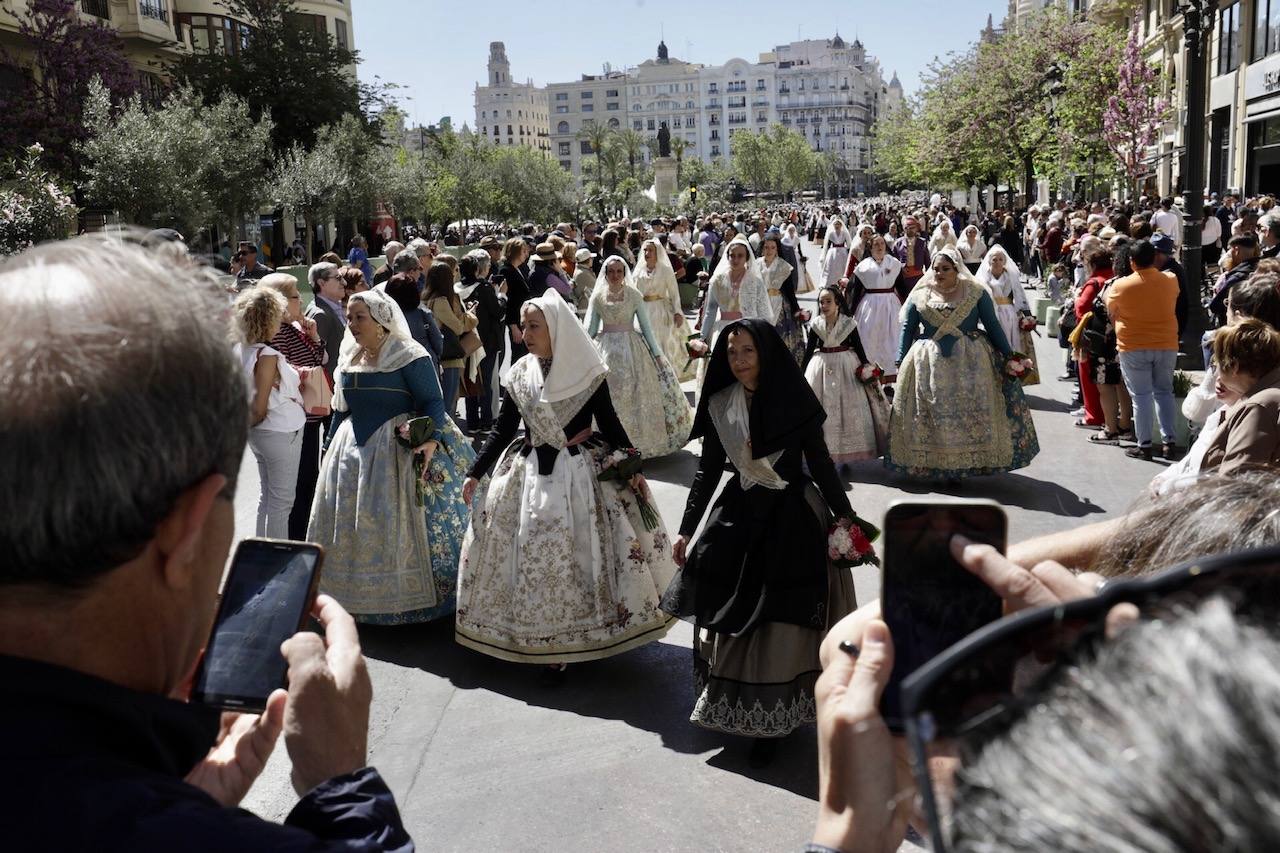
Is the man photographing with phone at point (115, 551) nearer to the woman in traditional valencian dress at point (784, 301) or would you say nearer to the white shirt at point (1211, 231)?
the woman in traditional valencian dress at point (784, 301)

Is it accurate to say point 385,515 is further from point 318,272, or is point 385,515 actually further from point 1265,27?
point 1265,27

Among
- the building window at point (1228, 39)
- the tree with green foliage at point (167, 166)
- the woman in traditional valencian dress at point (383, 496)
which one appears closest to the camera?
the woman in traditional valencian dress at point (383, 496)

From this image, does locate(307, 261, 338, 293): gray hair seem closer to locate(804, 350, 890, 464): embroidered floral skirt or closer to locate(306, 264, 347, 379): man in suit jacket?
locate(306, 264, 347, 379): man in suit jacket

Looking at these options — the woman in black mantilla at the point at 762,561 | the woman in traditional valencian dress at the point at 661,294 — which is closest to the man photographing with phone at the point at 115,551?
the woman in black mantilla at the point at 762,561

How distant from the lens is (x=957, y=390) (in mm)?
8945

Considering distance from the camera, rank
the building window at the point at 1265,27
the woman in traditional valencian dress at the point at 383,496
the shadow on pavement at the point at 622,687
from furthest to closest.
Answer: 1. the building window at the point at 1265,27
2. the woman in traditional valencian dress at the point at 383,496
3. the shadow on pavement at the point at 622,687

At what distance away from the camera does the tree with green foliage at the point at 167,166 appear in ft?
73.5

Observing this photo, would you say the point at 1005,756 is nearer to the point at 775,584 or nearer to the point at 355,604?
the point at 775,584

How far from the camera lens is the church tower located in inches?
7436

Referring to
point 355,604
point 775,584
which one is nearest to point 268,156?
point 355,604

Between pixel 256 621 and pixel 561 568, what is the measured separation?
405 centimetres

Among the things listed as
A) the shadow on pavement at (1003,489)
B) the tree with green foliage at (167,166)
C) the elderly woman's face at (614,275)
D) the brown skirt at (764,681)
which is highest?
the tree with green foliage at (167,166)

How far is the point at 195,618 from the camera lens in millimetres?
1351

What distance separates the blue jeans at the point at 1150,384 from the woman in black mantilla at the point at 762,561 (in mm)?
5614
